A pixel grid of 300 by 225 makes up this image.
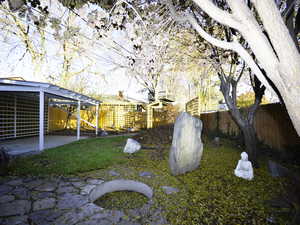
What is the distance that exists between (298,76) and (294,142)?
3623 millimetres

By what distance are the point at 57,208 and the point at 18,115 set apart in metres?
6.76

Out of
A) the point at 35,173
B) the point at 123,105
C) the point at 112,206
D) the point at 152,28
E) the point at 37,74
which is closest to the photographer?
the point at 112,206

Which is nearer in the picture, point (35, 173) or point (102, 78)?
point (35, 173)

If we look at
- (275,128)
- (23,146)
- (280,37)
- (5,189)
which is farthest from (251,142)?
(23,146)

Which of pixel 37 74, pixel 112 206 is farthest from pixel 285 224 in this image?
pixel 37 74

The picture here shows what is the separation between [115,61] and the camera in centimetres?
788

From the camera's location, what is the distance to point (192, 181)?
2736 mm

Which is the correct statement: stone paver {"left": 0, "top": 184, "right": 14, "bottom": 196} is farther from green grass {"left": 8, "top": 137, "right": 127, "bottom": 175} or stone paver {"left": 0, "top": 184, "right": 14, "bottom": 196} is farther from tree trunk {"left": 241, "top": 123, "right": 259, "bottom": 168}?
tree trunk {"left": 241, "top": 123, "right": 259, "bottom": 168}

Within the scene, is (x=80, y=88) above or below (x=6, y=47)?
below

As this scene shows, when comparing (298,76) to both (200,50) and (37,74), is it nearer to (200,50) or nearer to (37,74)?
(200,50)

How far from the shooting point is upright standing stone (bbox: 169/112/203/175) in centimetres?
297

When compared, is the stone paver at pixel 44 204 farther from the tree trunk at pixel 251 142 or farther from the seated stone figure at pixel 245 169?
the tree trunk at pixel 251 142

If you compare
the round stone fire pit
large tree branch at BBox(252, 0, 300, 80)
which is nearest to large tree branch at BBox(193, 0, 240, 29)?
large tree branch at BBox(252, 0, 300, 80)

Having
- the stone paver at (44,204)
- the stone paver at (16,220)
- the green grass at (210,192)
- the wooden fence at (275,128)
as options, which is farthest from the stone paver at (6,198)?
the wooden fence at (275,128)
